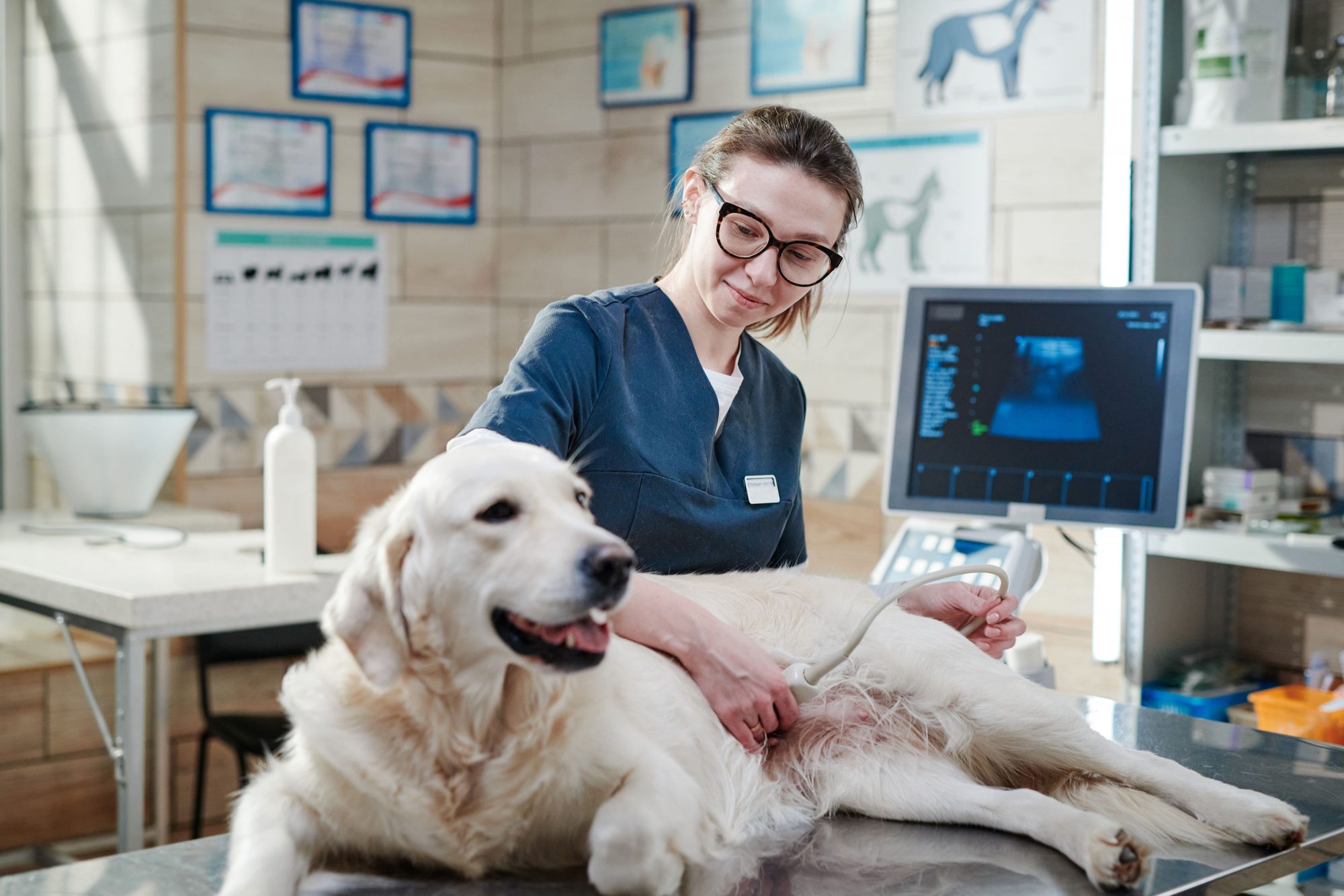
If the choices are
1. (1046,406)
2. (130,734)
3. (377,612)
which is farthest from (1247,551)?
(130,734)

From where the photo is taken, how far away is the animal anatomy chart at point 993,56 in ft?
10.5

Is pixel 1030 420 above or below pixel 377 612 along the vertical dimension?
above

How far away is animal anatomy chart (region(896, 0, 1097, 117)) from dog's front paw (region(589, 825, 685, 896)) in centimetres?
254

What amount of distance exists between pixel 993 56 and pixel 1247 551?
4.54 feet

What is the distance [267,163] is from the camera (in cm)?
409

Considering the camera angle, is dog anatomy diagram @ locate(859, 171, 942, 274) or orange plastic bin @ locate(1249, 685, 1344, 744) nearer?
orange plastic bin @ locate(1249, 685, 1344, 744)

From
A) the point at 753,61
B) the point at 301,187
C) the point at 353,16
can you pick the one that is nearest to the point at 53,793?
the point at 301,187

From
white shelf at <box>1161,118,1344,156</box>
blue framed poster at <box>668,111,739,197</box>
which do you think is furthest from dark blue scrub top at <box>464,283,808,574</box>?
blue framed poster at <box>668,111,739,197</box>

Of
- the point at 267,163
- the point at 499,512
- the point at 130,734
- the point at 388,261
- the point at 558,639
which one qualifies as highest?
the point at 267,163

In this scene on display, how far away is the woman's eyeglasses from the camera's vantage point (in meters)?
1.71

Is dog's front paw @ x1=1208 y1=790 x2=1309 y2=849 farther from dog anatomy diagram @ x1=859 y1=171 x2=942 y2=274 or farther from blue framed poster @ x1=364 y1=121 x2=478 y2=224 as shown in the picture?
blue framed poster @ x1=364 y1=121 x2=478 y2=224

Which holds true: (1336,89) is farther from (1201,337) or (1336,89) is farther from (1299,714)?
(1299,714)

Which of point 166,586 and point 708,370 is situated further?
point 166,586

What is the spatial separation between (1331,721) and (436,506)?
1989 mm
